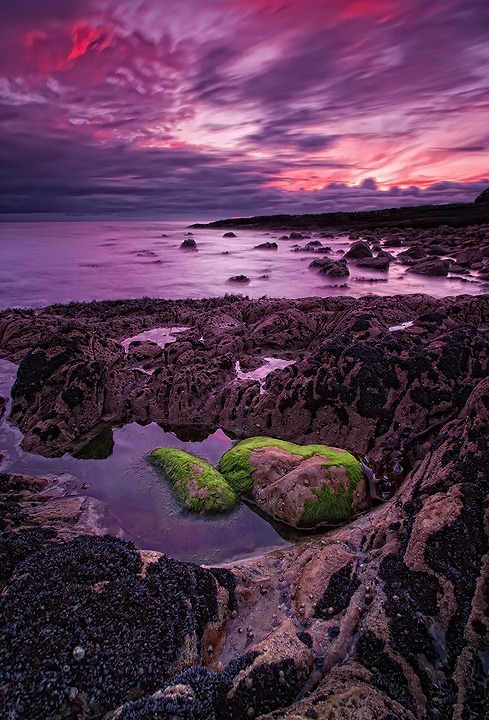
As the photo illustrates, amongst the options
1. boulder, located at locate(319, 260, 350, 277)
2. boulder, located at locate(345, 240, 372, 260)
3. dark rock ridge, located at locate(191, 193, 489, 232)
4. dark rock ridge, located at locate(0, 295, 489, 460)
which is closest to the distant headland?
dark rock ridge, located at locate(191, 193, 489, 232)

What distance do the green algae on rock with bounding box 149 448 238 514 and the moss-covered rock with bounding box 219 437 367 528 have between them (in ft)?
0.62

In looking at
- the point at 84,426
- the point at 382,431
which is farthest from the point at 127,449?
the point at 382,431

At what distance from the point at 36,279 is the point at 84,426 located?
608 inches

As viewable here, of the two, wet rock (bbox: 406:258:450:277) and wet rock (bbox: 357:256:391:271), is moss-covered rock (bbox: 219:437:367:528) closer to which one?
wet rock (bbox: 406:258:450:277)

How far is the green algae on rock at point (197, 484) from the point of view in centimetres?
383

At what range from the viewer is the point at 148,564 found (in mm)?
2762

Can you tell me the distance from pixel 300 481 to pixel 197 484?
104 cm

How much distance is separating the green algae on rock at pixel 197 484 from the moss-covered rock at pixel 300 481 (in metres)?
0.19

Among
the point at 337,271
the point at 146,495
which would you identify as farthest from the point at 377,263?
the point at 146,495

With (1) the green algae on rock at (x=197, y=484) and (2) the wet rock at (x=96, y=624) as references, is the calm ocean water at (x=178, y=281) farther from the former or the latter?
(2) the wet rock at (x=96, y=624)

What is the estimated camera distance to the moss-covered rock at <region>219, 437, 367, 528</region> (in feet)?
12.2

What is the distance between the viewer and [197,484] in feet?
13.1

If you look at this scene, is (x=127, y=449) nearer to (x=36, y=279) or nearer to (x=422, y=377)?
(x=422, y=377)

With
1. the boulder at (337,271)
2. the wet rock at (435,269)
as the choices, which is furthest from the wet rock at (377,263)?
the boulder at (337,271)
